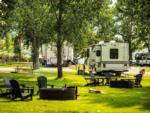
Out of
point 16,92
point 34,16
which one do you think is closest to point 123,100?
point 16,92

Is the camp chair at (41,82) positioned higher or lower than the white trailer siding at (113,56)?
lower

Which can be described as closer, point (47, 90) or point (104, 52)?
point (47, 90)

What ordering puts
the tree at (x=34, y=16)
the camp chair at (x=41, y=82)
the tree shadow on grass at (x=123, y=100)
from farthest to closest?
the tree at (x=34, y=16) → the camp chair at (x=41, y=82) → the tree shadow on grass at (x=123, y=100)

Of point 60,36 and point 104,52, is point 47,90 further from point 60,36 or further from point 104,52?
point 104,52

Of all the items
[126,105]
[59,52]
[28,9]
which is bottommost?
[126,105]

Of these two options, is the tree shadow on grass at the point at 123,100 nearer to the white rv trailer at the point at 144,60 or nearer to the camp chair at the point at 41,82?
the camp chair at the point at 41,82

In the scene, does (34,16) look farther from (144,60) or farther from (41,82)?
(144,60)

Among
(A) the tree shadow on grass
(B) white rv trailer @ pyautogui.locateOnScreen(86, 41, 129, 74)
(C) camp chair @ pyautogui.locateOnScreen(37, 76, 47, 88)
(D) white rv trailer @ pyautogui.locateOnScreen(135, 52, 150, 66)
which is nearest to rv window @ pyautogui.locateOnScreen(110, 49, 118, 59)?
(B) white rv trailer @ pyautogui.locateOnScreen(86, 41, 129, 74)

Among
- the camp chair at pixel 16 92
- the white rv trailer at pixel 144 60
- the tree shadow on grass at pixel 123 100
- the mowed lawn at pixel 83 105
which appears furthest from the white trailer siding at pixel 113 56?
the white rv trailer at pixel 144 60

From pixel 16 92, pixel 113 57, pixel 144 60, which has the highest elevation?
pixel 144 60

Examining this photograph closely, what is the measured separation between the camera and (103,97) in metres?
24.4

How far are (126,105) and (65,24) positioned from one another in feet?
66.5

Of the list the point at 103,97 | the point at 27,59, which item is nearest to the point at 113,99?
the point at 103,97

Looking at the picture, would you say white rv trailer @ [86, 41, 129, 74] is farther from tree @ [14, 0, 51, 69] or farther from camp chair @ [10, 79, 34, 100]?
camp chair @ [10, 79, 34, 100]
